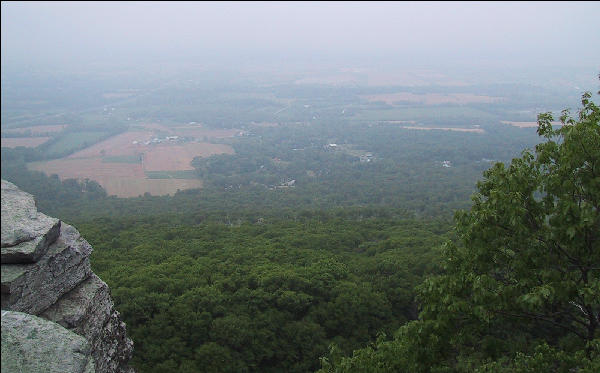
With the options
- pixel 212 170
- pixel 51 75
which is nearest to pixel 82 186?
pixel 212 170

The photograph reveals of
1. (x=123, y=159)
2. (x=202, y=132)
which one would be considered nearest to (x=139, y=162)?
(x=123, y=159)

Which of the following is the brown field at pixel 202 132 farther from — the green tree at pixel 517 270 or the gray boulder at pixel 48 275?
the green tree at pixel 517 270

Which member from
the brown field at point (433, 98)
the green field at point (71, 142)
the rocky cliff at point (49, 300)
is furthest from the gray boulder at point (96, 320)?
the brown field at point (433, 98)

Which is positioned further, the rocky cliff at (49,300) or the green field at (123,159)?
the green field at (123,159)

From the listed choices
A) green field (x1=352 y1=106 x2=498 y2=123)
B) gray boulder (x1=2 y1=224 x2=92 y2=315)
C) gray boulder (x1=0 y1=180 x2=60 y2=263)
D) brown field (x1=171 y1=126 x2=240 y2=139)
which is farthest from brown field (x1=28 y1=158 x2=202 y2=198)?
green field (x1=352 y1=106 x2=498 y2=123)

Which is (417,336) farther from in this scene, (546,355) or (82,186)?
(82,186)

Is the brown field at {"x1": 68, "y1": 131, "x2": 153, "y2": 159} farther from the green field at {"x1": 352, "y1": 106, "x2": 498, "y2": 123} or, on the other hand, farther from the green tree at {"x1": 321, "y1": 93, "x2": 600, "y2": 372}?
the green tree at {"x1": 321, "y1": 93, "x2": 600, "y2": 372}
